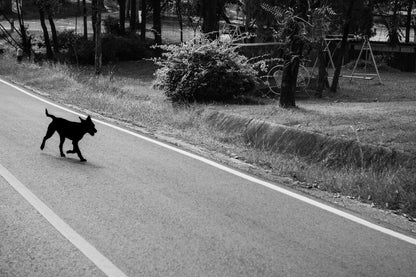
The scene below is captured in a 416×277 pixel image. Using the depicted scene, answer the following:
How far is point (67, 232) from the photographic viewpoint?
5566 millimetres

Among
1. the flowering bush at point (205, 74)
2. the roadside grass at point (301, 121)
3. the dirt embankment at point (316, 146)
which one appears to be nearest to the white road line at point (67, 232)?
the roadside grass at point (301, 121)

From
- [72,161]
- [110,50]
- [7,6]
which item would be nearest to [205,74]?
[72,161]

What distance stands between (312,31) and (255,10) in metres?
7.97

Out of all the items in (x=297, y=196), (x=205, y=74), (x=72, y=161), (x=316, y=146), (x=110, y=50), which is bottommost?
(x=297, y=196)

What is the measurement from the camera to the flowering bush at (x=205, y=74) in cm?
1502

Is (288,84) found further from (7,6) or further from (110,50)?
(7,6)

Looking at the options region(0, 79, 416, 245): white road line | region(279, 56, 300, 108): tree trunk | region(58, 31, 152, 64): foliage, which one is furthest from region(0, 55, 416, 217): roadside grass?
region(58, 31, 152, 64): foliage

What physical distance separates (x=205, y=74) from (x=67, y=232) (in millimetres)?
9942

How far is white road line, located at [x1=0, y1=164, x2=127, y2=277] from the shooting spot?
15.6ft

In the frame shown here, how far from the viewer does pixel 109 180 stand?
25.0ft

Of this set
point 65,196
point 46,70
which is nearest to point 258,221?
point 65,196

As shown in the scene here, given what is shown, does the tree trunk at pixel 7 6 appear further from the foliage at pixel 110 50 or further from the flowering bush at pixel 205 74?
the flowering bush at pixel 205 74

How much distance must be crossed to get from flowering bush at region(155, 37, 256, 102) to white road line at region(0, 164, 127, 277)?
814 centimetres

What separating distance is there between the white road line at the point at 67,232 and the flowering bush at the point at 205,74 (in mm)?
8144
